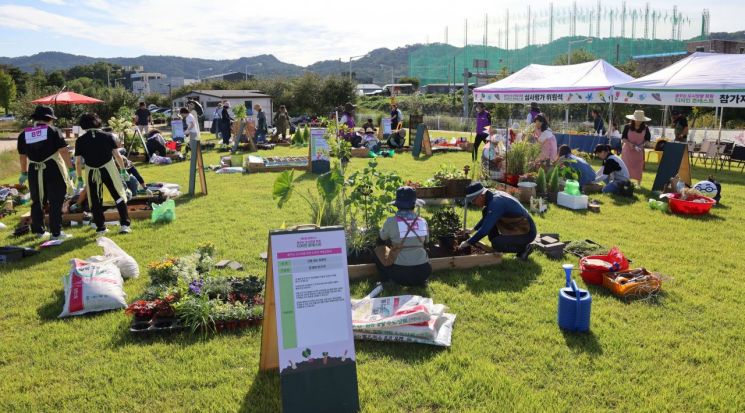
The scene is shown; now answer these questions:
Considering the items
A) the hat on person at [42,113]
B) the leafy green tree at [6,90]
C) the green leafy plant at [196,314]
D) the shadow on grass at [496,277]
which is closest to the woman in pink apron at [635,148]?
the shadow on grass at [496,277]

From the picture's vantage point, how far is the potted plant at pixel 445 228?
670 centimetres

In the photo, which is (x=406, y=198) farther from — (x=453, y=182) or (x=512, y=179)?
(x=512, y=179)

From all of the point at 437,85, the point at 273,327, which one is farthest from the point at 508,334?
the point at 437,85

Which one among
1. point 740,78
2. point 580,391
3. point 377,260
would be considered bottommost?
point 580,391

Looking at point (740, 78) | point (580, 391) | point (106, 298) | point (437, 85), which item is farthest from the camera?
point (437, 85)

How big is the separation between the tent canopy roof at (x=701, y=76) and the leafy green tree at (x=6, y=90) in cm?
6464

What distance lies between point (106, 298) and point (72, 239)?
10.6 ft

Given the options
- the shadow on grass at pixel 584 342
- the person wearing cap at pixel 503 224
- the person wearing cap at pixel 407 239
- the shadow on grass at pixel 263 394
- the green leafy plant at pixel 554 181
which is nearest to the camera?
the shadow on grass at pixel 263 394

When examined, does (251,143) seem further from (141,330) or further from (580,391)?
(580,391)

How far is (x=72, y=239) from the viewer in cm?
787

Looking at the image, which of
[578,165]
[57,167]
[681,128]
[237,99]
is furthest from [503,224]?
[237,99]

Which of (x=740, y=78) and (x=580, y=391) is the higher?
(x=740, y=78)

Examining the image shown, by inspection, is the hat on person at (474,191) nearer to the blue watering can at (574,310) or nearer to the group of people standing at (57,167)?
the blue watering can at (574,310)

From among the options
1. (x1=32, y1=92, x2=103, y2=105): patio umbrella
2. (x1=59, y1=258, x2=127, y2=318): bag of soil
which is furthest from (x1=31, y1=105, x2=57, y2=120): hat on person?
(x1=32, y1=92, x2=103, y2=105): patio umbrella
